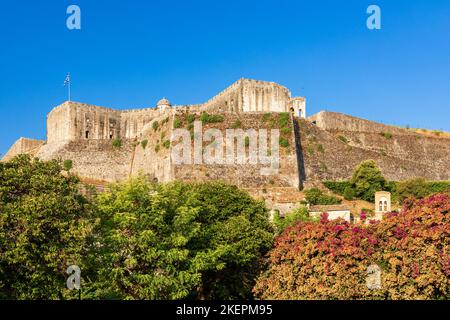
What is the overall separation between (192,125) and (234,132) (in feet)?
11.6

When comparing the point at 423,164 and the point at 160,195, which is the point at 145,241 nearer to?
the point at 160,195

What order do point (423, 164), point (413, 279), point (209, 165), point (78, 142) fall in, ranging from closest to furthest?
point (413, 279) → point (209, 165) → point (78, 142) → point (423, 164)

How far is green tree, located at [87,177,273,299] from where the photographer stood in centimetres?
2277

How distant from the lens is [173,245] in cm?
2383

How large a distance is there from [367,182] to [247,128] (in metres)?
10.7

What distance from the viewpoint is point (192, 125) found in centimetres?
4794

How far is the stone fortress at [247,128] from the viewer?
4544cm

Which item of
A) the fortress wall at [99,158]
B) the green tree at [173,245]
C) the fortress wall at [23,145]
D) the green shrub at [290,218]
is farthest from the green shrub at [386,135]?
the green tree at [173,245]

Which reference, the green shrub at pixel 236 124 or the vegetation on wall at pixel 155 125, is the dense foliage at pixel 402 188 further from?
the vegetation on wall at pixel 155 125

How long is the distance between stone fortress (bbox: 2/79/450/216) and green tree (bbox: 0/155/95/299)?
67.6 feet

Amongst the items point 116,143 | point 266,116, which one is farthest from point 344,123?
point 116,143

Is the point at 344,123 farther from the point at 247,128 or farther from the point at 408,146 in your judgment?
the point at 247,128

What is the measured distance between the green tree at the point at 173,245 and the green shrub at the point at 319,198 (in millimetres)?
13734

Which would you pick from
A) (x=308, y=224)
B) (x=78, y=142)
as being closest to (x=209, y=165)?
(x=78, y=142)
